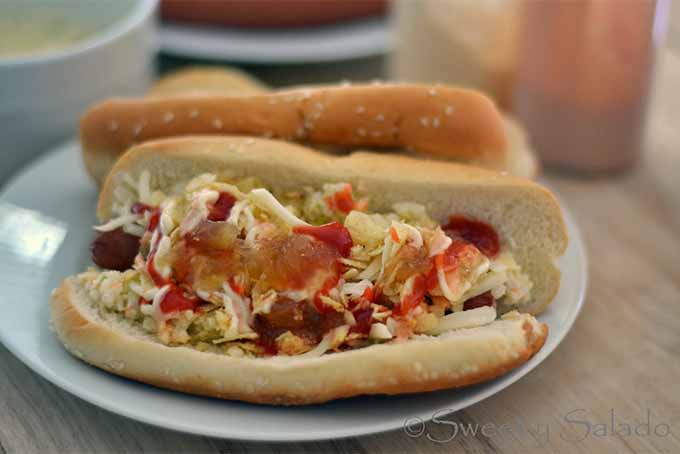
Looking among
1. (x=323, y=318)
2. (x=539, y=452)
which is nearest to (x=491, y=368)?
(x=539, y=452)

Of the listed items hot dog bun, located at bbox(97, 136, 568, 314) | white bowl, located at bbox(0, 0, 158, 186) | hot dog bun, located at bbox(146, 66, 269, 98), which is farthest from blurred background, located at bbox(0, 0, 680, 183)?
hot dog bun, located at bbox(97, 136, 568, 314)

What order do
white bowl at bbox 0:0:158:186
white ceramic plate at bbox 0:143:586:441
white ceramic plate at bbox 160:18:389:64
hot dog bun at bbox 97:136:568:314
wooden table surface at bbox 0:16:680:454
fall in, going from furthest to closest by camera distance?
white ceramic plate at bbox 160:18:389:64 → white bowl at bbox 0:0:158:186 → hot dog bun at bbox 97:136:568:314 → wooden table surface at bbox 0:16:680:454 → white ceramic plate at bbox 0:143:586:441

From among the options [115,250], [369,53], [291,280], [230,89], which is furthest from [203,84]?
[291,280]

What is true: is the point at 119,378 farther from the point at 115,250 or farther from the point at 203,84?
the point at 203,84

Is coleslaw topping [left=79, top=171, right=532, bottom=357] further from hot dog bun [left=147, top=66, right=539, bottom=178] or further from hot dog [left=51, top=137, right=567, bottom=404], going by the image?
hot dog bun [left=147, top=66, right=539, bottom=178]

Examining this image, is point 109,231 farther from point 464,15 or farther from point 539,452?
point 464,15

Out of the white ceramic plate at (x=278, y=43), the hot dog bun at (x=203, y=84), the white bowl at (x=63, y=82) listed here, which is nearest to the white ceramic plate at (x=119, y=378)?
the white bowl at (x=63, y=82)
